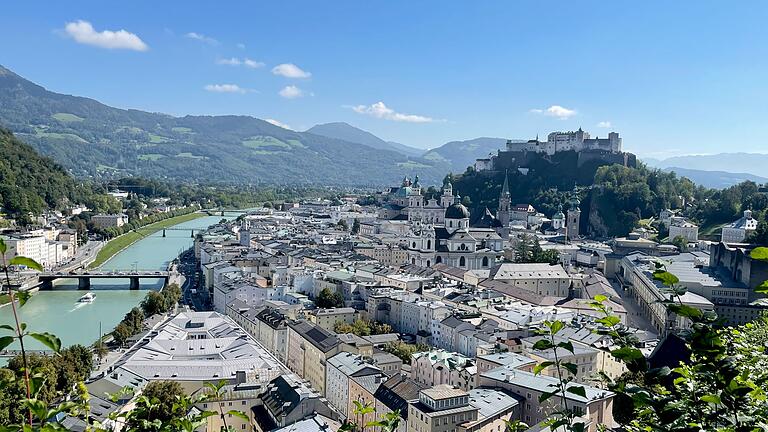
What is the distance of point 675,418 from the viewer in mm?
1173

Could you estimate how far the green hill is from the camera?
277ft

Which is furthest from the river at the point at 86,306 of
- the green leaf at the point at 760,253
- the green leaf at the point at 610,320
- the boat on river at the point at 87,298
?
the green leaf at the point at 760,253

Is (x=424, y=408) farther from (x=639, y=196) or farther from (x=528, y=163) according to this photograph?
(x=528, y=163)

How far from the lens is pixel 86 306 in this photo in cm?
1563

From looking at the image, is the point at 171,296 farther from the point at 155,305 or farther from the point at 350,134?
the point at 350,134

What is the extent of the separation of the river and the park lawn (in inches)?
11.7

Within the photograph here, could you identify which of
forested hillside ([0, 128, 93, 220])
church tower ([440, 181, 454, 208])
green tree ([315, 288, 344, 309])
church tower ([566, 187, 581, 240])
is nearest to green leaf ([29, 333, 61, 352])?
green tree ([315, 288, 344, 309])

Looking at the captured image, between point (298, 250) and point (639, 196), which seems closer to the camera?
point (298, 250)

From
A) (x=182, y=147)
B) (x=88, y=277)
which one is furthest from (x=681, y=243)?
(x=182, y=147)

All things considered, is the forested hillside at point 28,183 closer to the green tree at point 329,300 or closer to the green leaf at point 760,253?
the green tree at point 329,300

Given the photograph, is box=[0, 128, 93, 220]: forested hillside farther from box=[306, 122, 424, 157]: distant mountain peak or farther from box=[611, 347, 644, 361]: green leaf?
box=[306, 122, 424, 157]: distant mountain peak

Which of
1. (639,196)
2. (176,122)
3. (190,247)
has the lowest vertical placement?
(190,247)

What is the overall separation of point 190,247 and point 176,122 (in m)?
108

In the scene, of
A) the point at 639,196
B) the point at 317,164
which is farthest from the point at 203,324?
the point at 317,164
